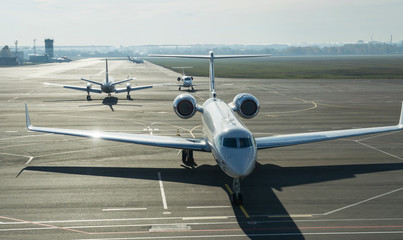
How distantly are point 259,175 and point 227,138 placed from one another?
4962 millimetres

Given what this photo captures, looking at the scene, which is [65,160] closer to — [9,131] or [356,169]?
[9,131]

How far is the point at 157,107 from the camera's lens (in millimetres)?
49250

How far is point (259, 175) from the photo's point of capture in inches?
867

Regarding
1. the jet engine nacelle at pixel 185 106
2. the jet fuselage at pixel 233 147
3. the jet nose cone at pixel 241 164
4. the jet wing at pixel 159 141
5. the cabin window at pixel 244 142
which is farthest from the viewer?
the jet engine nacelle at pixel 185 106

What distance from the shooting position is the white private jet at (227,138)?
17453mm

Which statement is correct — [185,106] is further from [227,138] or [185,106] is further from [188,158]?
[227,138]

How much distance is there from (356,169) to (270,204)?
8176mm

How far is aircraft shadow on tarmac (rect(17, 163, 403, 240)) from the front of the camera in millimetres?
17875

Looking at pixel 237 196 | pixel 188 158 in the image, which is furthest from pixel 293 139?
pixel 237 196

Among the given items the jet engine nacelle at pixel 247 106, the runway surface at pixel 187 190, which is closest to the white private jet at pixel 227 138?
the jet engine nacelle at pixel 247 106

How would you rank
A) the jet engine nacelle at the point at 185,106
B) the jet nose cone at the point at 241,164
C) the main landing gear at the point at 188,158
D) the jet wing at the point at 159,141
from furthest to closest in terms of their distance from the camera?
the jet engine nacelle at the point at 185,106 < the main landing gear at the point at 188,158 < the jet wing at the point at 159,141 < the jet nose cone at the point at 241,164

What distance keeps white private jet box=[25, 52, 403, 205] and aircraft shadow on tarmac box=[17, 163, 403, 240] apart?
1.32 metres

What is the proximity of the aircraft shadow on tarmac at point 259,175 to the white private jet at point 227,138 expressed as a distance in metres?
1.32

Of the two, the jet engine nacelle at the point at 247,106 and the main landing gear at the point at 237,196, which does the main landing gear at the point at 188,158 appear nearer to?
the jet engine nacelle at the point at 247,106
